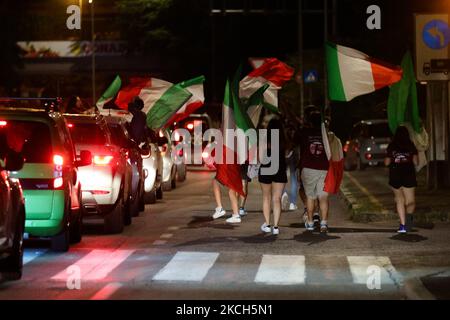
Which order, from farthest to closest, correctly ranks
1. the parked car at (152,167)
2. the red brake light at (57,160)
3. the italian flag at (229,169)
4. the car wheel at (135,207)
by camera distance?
1. the parked car at (152,167)
2. the car wheel at (135,207)
3. the italian flag at (229,169)
4. the red brake light at (57,160)

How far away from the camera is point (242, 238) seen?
16.4 meters

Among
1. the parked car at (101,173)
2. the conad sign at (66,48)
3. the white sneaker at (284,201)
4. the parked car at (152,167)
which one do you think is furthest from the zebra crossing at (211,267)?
the conad sign at (66,48)

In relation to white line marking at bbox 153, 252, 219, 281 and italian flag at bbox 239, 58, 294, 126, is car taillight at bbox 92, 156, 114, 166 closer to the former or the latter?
white line marking at bbox 153, 252, 219, 281

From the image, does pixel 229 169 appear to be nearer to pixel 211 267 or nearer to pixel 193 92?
pixel 211 267

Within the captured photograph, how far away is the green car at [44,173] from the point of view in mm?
13703

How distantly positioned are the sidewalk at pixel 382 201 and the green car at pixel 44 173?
21.4 feet

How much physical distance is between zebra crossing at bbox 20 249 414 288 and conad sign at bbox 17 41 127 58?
6782cm

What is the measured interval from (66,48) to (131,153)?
210 feet

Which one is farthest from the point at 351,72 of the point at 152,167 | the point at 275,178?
the point at 152,167

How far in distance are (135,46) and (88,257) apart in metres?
53.9

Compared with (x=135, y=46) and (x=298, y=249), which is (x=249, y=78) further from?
(x=135, y=46)

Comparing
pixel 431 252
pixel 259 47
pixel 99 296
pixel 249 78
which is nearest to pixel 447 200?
pixel 249 78

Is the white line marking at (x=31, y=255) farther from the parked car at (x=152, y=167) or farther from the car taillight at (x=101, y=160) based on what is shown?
the parked car at (x=152, y=167)

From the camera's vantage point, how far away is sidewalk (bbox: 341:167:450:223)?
741 inches
